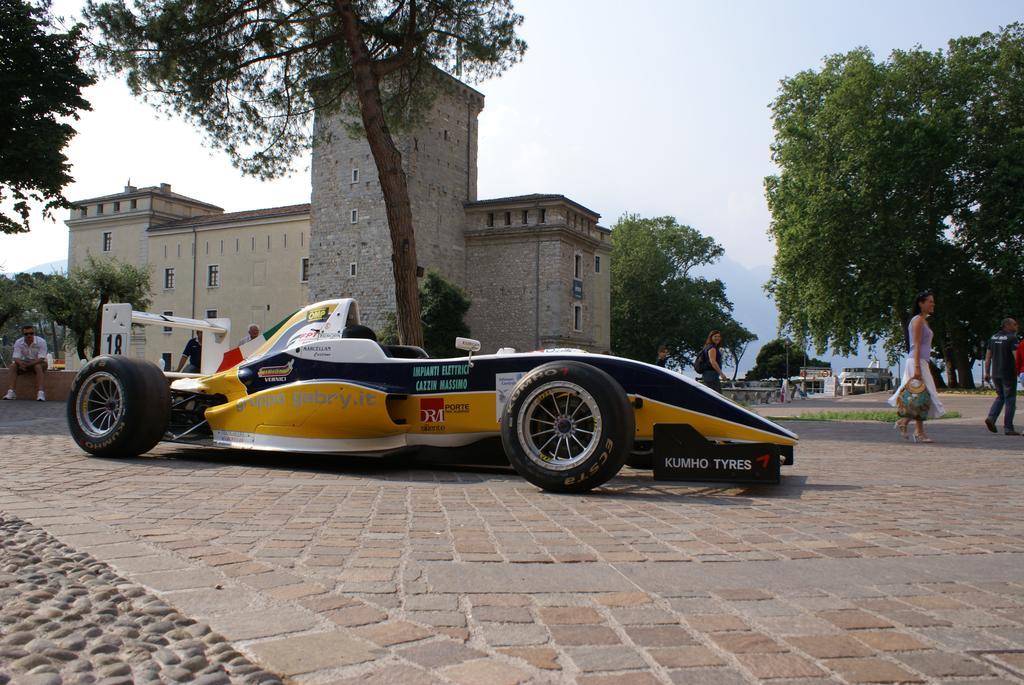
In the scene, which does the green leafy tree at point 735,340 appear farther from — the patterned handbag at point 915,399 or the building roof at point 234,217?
the patterned handbag at point 915,399

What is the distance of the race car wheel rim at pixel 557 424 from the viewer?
4918mm

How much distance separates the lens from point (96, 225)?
69938 millimetres

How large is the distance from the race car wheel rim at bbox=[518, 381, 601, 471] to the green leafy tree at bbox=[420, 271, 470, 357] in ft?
138

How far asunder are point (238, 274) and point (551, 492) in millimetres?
61554

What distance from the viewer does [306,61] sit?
17125 mm

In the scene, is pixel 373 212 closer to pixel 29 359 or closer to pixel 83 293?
pixel 83 293

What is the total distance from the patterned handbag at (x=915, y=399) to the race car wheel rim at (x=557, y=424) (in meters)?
6.31

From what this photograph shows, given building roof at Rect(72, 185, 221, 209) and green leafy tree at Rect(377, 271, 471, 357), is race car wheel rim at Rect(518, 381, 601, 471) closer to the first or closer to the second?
green leafy tree at Rect(377, 271, 471, 357)

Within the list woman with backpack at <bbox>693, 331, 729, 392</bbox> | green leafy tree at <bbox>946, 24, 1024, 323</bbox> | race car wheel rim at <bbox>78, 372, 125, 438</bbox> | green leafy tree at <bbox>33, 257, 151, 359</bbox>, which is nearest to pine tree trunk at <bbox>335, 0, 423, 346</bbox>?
woman with backpack at <bbox>693, 331, 729, 392</bbox>

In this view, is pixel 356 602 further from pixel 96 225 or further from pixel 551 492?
pixel 96 225

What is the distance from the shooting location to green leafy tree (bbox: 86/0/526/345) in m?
14.8

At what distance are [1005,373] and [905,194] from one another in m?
29.6

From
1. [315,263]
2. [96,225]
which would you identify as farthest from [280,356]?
[96,225]

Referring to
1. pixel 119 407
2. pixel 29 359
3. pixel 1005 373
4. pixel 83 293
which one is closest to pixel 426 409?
pixel 119 407
